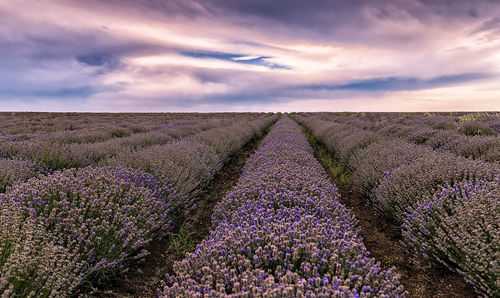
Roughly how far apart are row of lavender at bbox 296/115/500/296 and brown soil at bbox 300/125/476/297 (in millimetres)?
140

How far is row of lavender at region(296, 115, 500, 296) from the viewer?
2.30m

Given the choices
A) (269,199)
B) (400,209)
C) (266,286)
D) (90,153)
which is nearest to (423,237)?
(400,209)

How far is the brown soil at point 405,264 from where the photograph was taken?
270cm

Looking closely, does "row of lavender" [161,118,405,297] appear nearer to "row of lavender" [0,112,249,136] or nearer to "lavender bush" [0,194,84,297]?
"lavender bush" [0,194,84,297]

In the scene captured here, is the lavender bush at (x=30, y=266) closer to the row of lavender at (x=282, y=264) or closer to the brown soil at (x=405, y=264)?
the row of lavender at (x=282, y=264)

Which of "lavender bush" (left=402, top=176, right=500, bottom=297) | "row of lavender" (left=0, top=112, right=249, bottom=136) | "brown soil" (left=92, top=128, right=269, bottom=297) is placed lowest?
"brown soil" (left=92, top=128, right=269, bottom=297)

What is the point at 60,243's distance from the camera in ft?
7.54

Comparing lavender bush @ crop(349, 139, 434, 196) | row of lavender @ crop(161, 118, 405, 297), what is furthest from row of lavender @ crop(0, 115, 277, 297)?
lavender bush @ crop(349, 139, 434, 196)

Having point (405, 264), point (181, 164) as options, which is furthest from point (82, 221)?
point (405, 264)

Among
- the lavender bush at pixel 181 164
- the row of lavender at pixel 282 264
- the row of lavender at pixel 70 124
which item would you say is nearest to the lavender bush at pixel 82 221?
the row of lavender at pixel 282 264

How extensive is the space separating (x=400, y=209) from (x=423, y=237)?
86cm

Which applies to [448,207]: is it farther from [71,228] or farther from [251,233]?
[71,228]

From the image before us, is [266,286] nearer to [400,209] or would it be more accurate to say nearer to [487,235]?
[487,235]

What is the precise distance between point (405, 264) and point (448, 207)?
0.83 metres
